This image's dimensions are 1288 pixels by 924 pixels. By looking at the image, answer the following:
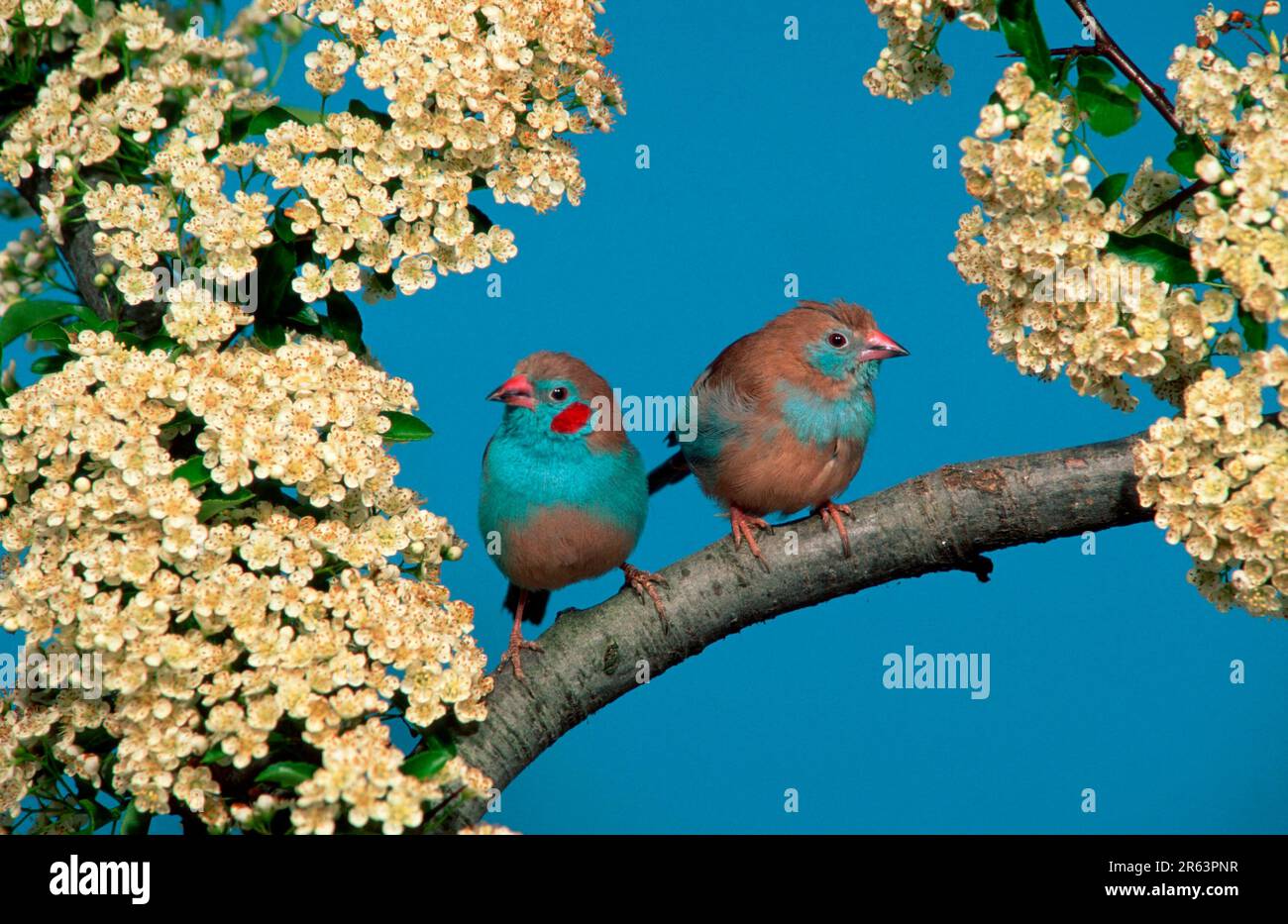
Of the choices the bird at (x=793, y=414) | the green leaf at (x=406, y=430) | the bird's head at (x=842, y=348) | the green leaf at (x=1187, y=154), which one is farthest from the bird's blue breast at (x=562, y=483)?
the green leaf at (x=1187, y=154)

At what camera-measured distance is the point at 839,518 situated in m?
3.20

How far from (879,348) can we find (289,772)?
81.6 inches

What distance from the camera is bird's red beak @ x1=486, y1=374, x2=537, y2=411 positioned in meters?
3.49

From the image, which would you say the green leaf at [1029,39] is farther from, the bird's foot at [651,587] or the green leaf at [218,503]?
the green leaf at [218,503]


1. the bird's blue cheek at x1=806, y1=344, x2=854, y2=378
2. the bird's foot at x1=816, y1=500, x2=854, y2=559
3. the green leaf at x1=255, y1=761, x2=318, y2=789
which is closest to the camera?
the green leaf at x1=255, y1=761, x2=318, y2=789

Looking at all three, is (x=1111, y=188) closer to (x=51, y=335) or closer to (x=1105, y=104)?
(x=1105, y=104)

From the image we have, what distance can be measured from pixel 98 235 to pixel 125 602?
0.80 metres

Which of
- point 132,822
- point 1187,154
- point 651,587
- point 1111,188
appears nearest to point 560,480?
point 651,587

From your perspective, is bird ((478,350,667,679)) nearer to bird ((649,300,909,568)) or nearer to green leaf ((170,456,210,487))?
bird ((649,300,909,568))

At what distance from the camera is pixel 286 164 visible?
108 inches

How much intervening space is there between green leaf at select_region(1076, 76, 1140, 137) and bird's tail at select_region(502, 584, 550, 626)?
202 centimetres

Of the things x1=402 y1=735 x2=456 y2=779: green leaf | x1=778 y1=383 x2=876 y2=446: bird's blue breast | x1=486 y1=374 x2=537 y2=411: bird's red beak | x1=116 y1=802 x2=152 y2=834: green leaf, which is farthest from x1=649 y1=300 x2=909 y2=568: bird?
x1=116 y1=802 x2=152 y2=834: green leaf
